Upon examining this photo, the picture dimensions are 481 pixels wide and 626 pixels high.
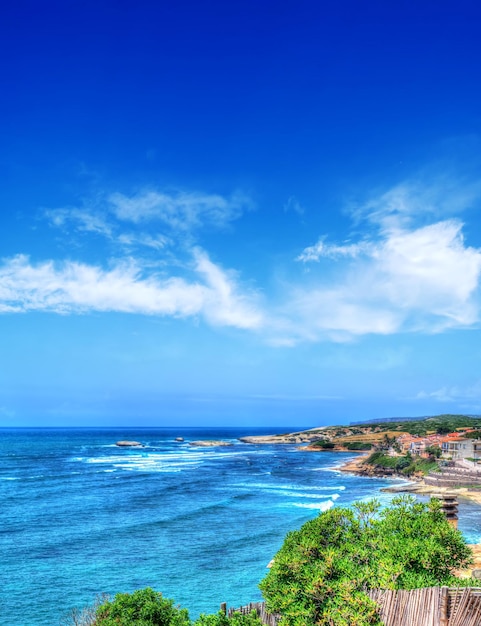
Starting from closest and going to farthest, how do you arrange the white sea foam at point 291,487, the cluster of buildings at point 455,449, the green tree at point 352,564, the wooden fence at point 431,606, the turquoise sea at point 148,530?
the wooden fence at point 431,606
the green tree at point 352,564
the turquoise sea at point 148,530
the white sea foam at point 291,487
the cluster of buildings at point 455,449

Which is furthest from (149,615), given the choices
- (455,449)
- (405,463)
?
(455,449)

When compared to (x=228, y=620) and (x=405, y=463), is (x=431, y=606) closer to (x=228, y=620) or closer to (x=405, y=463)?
(x=228, y=620)

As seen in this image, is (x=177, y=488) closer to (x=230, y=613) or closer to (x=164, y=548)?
(x=164, y=548)

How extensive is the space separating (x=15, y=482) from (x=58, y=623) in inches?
1797

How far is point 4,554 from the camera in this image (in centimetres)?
3158

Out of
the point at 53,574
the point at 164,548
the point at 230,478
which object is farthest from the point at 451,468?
the point at 53,574

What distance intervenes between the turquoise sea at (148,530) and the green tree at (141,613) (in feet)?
43.6

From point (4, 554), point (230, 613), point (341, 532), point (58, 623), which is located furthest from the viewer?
point (4, 554)

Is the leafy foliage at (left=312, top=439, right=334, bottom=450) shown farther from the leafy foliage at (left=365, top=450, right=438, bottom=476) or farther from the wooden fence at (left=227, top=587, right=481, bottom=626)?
the wooden fence at (left=227, top=587, right=481, bottom=626)

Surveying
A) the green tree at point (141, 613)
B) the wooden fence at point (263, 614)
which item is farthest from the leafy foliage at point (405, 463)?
the green tree at point (141, 613)

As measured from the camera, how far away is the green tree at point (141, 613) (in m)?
10.1

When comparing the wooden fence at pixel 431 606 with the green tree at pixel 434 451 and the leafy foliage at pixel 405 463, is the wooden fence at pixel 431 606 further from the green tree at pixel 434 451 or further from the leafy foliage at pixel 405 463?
the green tree at pixel 434 451

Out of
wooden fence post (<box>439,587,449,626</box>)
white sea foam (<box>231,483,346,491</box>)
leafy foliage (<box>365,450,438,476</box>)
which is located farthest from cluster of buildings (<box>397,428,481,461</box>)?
wooden fence post (<box>439,587,449,626</box>)

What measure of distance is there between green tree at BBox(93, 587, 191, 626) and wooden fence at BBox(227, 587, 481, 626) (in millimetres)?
3896
